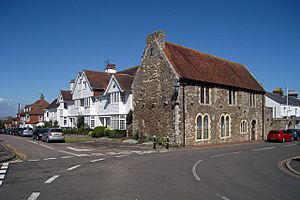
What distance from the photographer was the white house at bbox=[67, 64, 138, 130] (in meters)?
36.3

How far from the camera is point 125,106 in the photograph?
119 ft

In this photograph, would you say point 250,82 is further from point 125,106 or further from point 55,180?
point 55,180

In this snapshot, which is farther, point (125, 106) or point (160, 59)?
point (125, 106)

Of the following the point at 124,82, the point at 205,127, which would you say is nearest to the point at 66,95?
the point at 124,82

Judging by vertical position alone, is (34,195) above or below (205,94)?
below

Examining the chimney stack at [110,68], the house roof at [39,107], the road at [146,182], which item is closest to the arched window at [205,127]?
the road at [146,182]

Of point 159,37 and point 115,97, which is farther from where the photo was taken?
point 115,97

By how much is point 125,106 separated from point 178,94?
1191cm

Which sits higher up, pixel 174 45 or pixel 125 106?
pixel 174 45

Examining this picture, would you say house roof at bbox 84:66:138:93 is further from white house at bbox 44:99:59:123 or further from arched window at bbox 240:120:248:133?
white house at bbox 44:99:59:123

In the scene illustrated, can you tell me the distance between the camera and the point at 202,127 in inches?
1096

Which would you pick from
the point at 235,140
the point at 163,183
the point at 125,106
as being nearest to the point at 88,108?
the point at 125,106

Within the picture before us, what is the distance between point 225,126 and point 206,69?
6.44 m

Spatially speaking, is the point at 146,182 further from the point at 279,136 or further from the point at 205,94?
the point at 279,136
